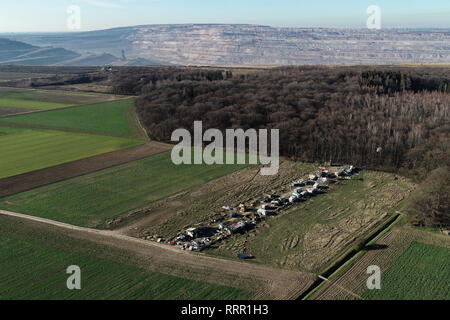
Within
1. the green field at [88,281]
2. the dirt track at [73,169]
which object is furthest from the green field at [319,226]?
the dirt track at [73,169]

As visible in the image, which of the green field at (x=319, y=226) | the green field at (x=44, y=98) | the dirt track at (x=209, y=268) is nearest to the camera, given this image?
the dirt track at (x=209, y=268)

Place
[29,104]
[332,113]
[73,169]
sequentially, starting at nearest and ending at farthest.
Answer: [73,169]
[332,113]
[29,104]

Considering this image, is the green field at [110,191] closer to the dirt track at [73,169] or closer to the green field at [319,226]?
the dirt track at [73,169]

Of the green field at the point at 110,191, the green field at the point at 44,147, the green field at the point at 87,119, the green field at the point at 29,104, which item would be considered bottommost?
the green field at the point at 110,191

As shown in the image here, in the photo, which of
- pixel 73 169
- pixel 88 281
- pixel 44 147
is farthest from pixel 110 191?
pixel 44 147

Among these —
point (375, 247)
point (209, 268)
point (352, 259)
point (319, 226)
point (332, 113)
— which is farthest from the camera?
point (332, 113)

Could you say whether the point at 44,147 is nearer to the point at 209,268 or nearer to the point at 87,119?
the point at 87,119
